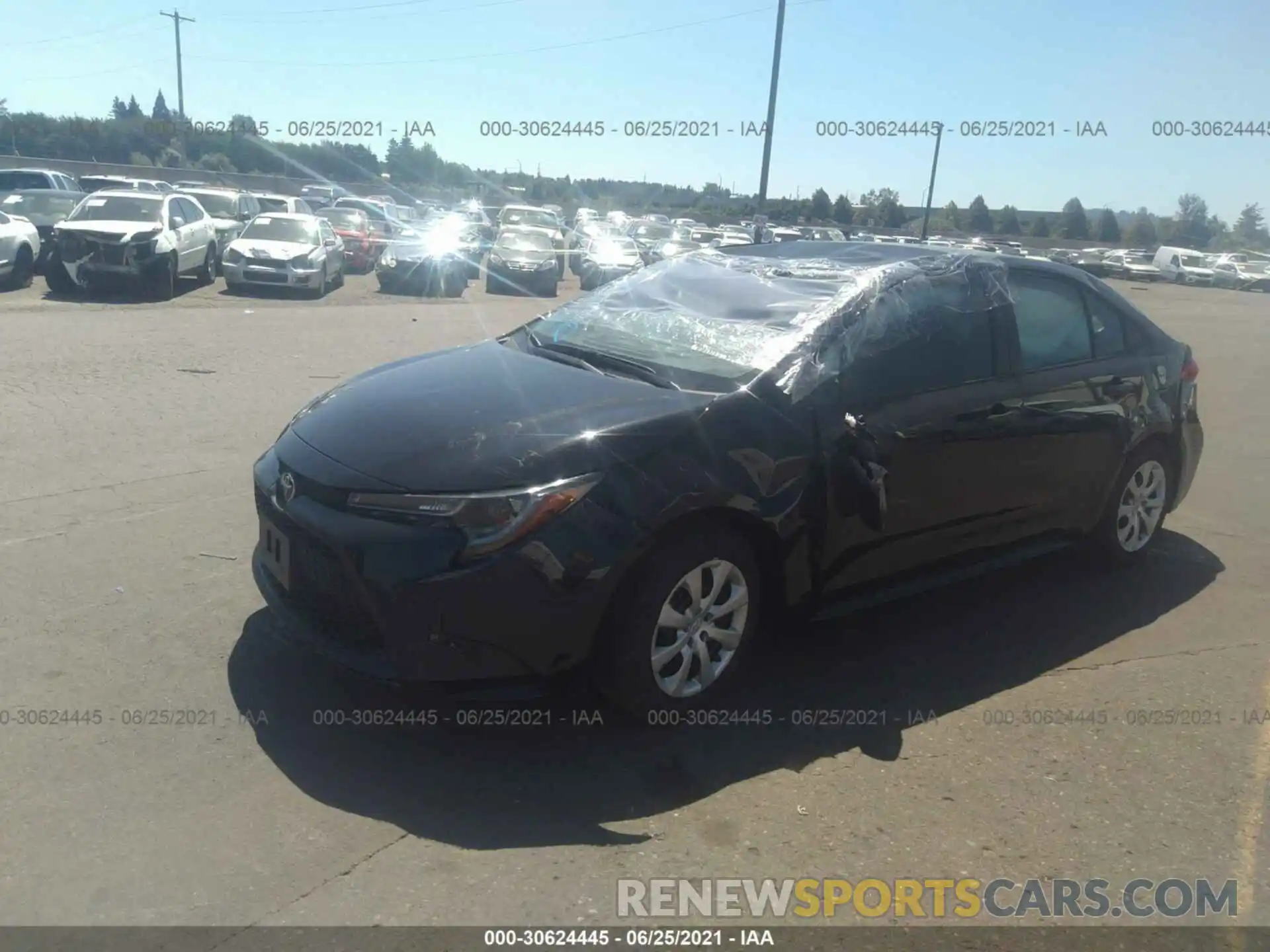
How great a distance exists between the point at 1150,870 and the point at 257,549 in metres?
3.25

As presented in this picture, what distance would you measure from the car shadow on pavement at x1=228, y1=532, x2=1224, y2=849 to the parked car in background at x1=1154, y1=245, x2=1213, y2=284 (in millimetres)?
47091

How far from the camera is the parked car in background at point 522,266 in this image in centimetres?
2297

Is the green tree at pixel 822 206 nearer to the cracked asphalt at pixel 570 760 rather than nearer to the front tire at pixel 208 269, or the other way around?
the front tire at pixel 208 269

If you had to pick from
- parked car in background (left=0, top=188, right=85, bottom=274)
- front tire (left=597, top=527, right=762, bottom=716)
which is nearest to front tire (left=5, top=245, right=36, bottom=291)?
parked car in background (left=0, top=188, right=85, bottom=274)

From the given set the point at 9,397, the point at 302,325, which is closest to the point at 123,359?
the point at 9,397

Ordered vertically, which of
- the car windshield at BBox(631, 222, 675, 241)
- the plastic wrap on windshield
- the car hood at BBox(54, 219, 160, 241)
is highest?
the plastic wrap on windshield

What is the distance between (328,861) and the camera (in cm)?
307

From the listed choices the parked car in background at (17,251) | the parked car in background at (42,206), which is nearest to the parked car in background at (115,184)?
the parked car in background at (42,206)

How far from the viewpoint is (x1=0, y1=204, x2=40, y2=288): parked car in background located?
53.3 feet

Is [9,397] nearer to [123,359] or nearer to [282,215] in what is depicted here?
[123,359]

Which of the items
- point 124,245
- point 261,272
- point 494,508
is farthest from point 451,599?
point 261,272

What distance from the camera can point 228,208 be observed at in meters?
23.1

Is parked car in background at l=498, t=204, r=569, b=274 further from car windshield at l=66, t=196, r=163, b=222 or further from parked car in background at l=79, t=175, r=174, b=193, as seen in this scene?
car windshield at l=66, t=196, r=163, b=222

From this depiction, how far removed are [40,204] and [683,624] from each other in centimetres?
2006
